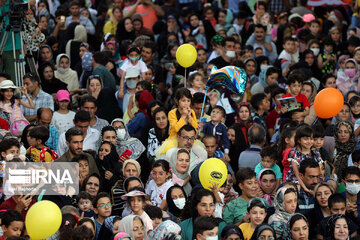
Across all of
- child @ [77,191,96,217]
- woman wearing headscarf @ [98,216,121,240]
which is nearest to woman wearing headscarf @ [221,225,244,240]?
woman wearing headscarf @ [98,216,121,240]

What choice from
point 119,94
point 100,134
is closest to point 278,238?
point 100,134

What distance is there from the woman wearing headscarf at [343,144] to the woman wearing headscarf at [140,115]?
2763 mm

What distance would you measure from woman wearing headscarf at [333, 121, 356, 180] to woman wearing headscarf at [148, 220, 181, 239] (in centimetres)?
330

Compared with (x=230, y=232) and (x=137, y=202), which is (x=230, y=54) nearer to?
(x=137, y=202)

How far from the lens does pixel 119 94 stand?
536 inches

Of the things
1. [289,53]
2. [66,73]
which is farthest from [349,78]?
[66,73]

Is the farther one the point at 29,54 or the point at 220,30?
the point at 220,30

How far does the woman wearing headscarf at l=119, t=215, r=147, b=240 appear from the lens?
29.1 feet

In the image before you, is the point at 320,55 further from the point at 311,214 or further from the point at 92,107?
the point at 311,214

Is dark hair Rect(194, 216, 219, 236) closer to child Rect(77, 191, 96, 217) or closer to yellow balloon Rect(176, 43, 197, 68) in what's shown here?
child Rect(77, 191, 96, 217)

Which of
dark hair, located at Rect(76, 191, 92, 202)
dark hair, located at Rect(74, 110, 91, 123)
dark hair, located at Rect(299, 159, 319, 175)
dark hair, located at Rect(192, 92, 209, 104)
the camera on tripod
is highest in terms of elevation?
the camera on tripod

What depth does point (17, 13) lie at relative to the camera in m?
12.6

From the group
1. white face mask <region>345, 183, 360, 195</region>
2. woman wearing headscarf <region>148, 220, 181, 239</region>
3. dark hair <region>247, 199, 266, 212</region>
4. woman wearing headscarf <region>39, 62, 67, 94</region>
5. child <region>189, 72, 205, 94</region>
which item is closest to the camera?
woman wearing headscarf <region>148, 220, 181, 239</region>

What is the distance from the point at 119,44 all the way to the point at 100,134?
476 centimetres
